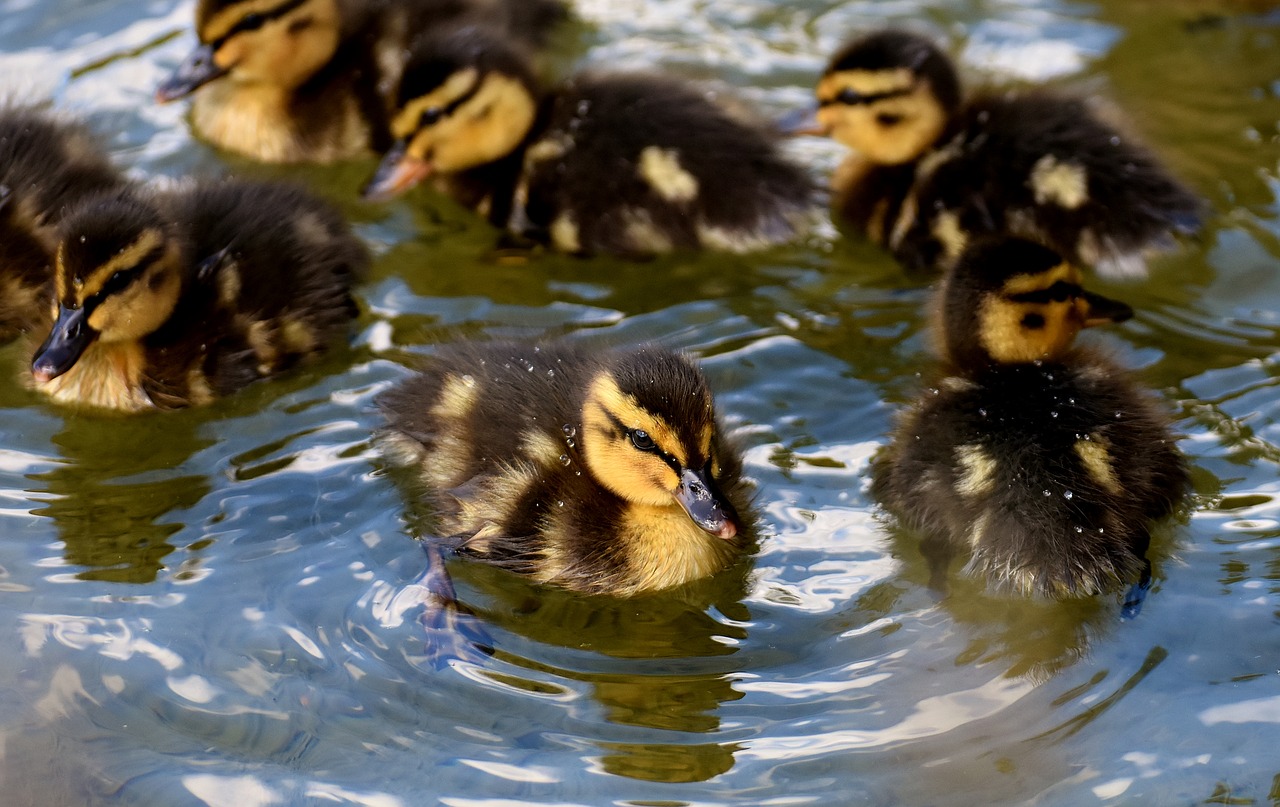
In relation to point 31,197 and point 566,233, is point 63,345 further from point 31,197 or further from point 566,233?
point 566,233

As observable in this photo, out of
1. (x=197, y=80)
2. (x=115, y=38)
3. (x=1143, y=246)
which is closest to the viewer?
(x=1143, y=246)

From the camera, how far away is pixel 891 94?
3467 mm

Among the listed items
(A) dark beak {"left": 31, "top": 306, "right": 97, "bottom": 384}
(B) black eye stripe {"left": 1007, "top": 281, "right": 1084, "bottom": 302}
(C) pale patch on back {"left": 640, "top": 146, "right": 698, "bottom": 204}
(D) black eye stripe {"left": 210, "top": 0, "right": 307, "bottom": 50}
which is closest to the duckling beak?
(D) black eye stripe {"left": 210, "top": 0, "right": 307, "bottom": 50}

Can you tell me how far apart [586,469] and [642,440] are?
0.19m

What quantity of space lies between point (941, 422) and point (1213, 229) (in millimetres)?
1327

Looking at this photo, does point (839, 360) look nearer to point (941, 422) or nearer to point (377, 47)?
point (941, 422)

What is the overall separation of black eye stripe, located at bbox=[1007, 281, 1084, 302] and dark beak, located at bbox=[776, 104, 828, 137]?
1086 mm

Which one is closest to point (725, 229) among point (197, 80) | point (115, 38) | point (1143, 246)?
point (1143, 246)

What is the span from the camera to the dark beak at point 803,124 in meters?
3.66

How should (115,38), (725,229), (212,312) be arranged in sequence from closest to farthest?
(212,312)
(725,229)
(115,38)

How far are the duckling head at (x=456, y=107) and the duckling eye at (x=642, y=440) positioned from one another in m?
1.47

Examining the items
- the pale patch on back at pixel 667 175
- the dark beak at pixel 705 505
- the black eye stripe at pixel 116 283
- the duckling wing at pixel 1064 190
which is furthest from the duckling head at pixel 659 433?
the duckling wing at pixel 1064 190

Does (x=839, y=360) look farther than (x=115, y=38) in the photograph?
No

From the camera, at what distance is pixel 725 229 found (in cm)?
345
